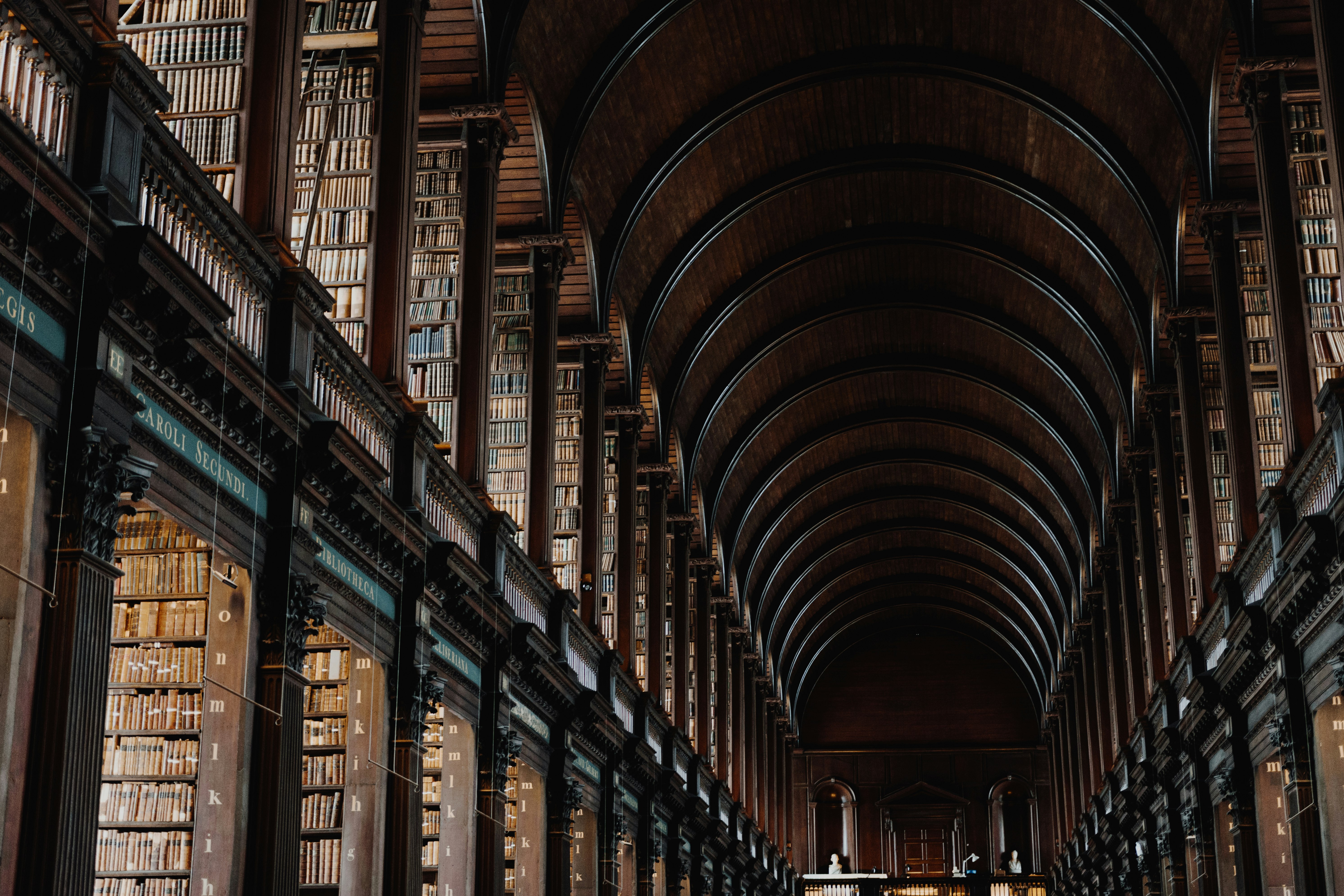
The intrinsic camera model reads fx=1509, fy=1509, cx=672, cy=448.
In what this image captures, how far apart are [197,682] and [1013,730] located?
37.5 metres

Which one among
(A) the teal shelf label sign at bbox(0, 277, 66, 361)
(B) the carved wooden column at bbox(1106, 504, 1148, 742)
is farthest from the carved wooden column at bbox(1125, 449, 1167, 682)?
(A) the teal shelf label sign at bbox(0, 277, 66, 361)

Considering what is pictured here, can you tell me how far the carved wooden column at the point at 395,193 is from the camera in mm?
10781

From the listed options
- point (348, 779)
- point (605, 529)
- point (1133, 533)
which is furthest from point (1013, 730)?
point (348, 779)

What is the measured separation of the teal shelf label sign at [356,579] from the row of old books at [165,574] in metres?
0.70

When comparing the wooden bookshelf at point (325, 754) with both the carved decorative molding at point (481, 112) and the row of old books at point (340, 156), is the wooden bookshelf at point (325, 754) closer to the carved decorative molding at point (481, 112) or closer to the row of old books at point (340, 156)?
the row of old books at point (340, 156)

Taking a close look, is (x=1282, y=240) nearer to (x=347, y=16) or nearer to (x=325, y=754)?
(x=347, y=16)

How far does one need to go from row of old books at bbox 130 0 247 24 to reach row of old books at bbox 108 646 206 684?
12.7 feet

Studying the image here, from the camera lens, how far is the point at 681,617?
24094 mm

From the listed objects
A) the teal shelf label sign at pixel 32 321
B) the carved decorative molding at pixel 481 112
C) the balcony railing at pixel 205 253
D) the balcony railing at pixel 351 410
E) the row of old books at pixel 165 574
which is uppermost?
the carved decorative molding at pixel 481 112

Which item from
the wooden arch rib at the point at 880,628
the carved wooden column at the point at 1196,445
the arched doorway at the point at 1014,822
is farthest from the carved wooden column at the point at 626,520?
the arched doorway at the point at 1014,822

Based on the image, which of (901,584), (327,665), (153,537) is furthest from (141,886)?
(901,584)

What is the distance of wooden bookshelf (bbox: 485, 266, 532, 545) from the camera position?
49.6 feet

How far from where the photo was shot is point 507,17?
537 inches

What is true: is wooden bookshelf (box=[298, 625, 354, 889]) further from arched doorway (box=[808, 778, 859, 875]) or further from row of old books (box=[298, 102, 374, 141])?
arched doorway (box=[808, 778, 859, 875])
